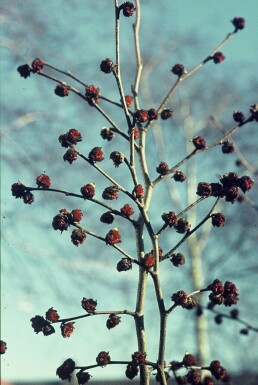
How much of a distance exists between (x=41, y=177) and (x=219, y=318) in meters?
1.61

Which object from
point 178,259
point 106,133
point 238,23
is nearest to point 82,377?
point 178,259

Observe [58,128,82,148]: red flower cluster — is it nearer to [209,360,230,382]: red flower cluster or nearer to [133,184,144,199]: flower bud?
[133,184,144,199]: flower bud

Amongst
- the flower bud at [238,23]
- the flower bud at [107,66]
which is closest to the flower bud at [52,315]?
the flower bud at [107,66]

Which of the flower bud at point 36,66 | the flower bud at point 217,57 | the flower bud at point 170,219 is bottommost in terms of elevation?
the flower bud at point 170,219

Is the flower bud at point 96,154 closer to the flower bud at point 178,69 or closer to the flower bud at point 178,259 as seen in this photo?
the flower bud at point 178,259

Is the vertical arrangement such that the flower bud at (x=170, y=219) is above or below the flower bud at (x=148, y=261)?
above

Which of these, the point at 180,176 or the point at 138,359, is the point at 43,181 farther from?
the point at 138,359

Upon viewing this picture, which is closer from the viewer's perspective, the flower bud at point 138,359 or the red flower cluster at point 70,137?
the flower bud at point 138,359

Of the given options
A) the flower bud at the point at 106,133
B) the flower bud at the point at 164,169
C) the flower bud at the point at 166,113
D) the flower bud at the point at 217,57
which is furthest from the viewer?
the flower bud at the point at 217,57

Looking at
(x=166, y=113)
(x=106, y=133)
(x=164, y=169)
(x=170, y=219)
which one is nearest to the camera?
(x=170, y=219)

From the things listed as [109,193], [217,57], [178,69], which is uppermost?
[217,57]

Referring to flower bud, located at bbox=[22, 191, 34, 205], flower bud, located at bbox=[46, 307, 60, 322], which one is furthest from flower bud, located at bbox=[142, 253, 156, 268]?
flower bud, located at bbox=[22, 191, 34, 205]

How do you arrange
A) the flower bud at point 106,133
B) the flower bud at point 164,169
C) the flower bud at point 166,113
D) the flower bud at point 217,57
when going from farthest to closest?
1. the flower bud at point 217,57
2. the flower bud at point 166,113
3. the flower bud at point 106,133
4. the flower bud at point 164,169

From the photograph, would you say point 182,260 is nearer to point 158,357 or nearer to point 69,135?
point 158,357
